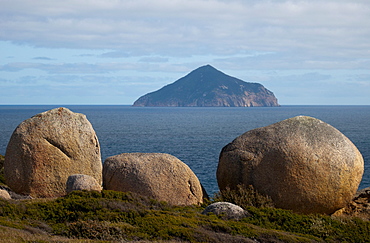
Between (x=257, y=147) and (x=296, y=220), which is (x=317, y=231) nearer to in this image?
(x=296, y=220)

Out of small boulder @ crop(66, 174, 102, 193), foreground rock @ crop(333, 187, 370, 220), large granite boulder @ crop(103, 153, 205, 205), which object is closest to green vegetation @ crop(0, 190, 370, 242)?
small boulder @ crop(66, 174, 102, 193)

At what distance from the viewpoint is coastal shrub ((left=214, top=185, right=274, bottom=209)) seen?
16.4 m

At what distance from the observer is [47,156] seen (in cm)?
1852

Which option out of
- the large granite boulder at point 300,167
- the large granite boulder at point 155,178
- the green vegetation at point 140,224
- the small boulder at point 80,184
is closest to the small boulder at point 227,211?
the green vegetation at point 140,224

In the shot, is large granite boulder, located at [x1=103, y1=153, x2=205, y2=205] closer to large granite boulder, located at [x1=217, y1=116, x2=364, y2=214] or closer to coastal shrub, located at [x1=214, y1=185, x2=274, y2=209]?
coastal shrub, located at [x1=214, y1=185, x2=274, y2=209]

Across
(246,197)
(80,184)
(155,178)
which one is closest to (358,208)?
(246,197)

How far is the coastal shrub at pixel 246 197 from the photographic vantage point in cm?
1638

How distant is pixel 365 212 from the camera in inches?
726

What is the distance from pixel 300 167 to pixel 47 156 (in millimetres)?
10094

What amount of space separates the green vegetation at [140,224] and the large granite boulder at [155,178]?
182 cm

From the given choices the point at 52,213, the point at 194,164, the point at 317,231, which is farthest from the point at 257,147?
the point at 194,164

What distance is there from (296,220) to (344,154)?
443 centimetres

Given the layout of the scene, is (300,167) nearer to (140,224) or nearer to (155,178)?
(155,178)

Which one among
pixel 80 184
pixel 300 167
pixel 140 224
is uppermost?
pixel 300 167
